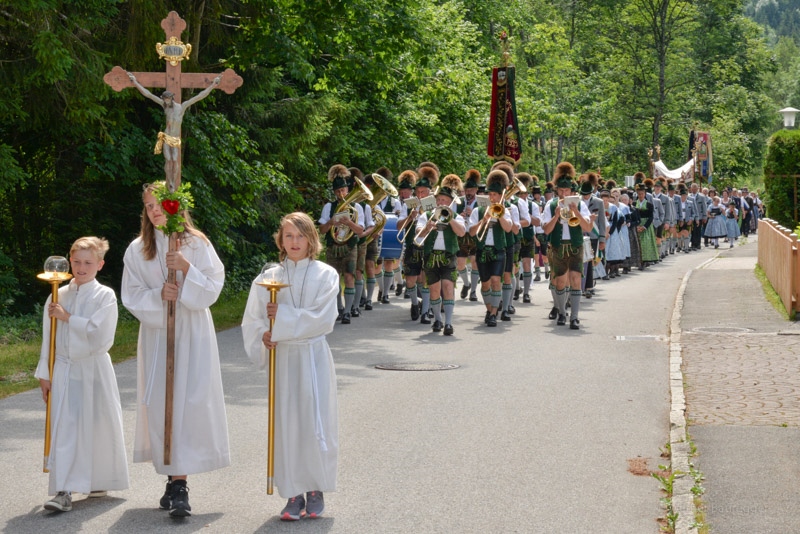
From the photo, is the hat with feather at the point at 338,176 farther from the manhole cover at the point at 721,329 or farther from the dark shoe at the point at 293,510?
the dark shoe at the point at 293,510

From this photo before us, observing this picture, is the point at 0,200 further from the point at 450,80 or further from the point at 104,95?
the point at 450,80

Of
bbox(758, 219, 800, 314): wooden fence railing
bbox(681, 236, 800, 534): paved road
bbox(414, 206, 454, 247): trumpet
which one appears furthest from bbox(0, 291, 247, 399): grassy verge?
bbox(758, 219, 800, 314): wooden fence railing

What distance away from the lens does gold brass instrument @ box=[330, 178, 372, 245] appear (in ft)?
56.3

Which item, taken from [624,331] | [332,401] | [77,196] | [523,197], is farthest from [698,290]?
[332,401]

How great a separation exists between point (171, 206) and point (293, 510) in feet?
5.60

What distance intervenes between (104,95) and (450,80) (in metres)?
11.5

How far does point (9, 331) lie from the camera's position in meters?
15.5

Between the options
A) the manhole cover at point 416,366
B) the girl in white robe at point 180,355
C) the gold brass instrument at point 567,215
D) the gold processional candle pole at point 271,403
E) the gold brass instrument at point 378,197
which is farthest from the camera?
the gold brass instrument at point 378,197

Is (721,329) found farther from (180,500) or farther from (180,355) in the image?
(180,500)

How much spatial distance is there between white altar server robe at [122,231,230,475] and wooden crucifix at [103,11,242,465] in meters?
0.08

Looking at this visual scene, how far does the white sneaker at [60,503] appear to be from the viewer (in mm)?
6781

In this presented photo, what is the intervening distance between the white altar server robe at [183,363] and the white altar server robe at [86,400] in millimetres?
150

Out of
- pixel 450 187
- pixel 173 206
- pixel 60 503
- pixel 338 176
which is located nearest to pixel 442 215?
pixel 450 187

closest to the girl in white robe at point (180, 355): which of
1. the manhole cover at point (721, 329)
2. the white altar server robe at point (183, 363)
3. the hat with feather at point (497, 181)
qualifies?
the white altar server robe at point (183, 363)
